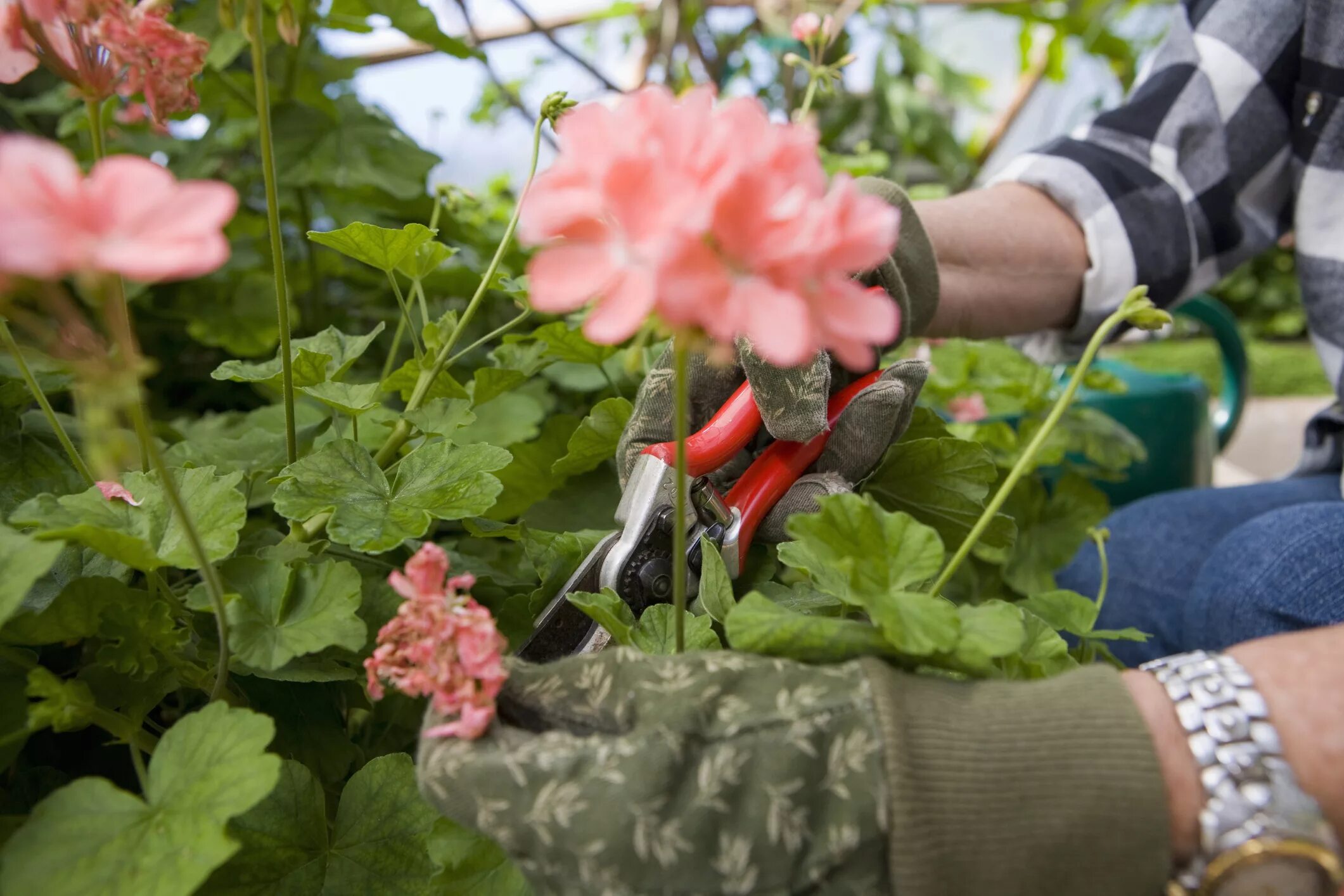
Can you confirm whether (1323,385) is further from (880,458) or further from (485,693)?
(485,693)

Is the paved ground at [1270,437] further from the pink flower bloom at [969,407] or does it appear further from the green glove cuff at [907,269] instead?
the green glove cuff at [907,269]

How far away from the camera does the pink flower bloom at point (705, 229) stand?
0.30m

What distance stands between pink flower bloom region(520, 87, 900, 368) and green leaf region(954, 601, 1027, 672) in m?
0.17

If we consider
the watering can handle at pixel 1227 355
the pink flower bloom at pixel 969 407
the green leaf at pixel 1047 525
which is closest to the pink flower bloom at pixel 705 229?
the green leaf at pixel 1047 525

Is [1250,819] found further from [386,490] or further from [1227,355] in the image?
[1227,355]

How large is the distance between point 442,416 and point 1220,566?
2.44ft

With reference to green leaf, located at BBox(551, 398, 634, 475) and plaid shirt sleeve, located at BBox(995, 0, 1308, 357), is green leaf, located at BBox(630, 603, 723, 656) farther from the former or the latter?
plaid shirt sleeve, located at BBox(995, 0, 1308, 357)

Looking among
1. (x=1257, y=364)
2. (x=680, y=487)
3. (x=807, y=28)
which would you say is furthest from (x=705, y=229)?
(x=1257, y=364)

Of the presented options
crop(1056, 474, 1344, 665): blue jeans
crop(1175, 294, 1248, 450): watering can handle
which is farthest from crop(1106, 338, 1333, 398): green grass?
crop(1056, 474, 1344, 665): blue jeans

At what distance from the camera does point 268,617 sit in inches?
20.2

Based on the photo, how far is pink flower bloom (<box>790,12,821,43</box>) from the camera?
0.85 meters

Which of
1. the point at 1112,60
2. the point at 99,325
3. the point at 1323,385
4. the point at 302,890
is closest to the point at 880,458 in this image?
the point at 302,890

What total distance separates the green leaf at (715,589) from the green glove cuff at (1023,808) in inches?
4.7

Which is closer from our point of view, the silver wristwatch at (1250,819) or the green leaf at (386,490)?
the silver wristwatch at (1250,819)
